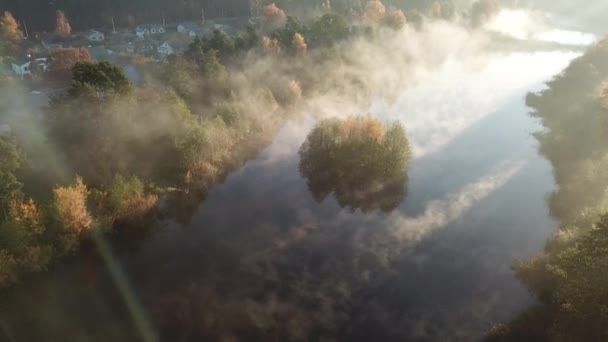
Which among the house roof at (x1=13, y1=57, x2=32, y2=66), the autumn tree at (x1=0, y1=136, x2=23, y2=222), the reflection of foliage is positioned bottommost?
the reflection of foliage

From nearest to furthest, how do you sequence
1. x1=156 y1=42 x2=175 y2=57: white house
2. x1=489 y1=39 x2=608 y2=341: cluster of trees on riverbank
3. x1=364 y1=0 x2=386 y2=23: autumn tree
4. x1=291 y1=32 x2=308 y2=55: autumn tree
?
x1=489 y1=39 x2=608 y2=341: cluster of trees on riverbank → x1=291 y1=32 x2=308 y2=55: autumn tree → x1=156 y1=42 x2=175 y2=57: white house → x1=364 y1=0 x2=386 y2=23: autumn tree

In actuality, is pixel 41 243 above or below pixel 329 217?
above

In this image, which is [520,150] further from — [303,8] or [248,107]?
[303,8]

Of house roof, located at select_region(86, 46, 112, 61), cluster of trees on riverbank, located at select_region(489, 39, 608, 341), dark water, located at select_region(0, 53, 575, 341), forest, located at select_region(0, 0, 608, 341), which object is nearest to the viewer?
cluster of trees on riverbank, located at select_region(489, 39, 608, 341)

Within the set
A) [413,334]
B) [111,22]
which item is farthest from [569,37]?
[111,22]

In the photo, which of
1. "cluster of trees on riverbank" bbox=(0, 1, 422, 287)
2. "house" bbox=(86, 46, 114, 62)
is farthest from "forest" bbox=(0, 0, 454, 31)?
"cluster of trees on riverbank" bbox=(0, 1, 422, 287)

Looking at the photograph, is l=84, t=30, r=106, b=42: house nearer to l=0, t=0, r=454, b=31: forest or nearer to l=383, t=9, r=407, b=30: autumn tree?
l=0, t=0, r=454, b=31: forest

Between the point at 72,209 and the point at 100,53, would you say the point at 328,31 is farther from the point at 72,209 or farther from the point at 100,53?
the point at 72,209

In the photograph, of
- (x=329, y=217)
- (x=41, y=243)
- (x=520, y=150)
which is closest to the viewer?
(x=41, y=243)
